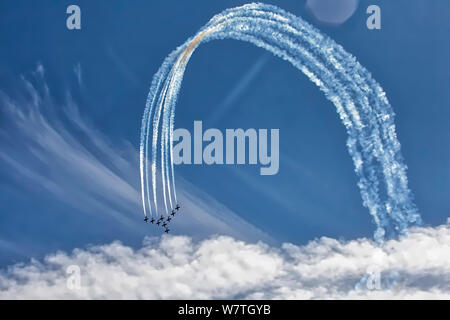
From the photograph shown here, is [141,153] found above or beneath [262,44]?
beneath
